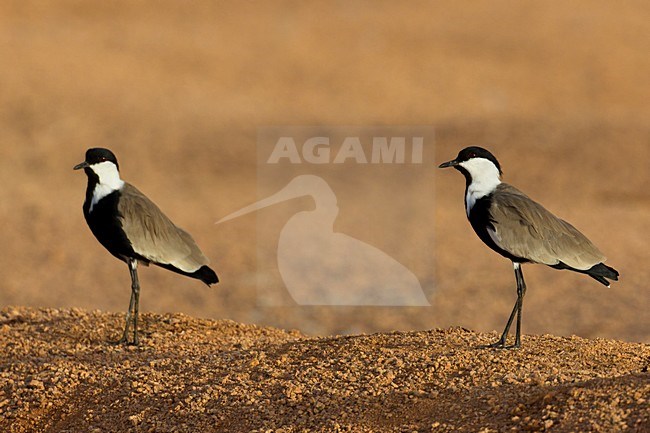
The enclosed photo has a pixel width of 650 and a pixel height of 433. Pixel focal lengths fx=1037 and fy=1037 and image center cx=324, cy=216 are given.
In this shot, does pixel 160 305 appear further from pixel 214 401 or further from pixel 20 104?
pixel 20 104

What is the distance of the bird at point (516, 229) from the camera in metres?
6.83

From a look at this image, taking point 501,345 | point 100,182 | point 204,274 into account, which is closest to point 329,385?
point 501,345

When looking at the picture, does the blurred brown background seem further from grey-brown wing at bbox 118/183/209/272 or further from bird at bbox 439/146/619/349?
bird at bbox 439/146/619/349

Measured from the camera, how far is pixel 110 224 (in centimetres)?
786

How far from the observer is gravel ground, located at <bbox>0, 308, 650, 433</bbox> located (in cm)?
543

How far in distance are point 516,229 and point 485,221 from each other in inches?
8.2

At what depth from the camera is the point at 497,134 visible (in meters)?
20.8

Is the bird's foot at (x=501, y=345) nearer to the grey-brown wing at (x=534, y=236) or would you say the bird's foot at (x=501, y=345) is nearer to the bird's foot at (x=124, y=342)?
the grey-brown wing at (x=534, y=236)

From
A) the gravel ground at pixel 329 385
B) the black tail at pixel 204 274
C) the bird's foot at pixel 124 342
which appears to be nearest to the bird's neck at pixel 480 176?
the gravel ground at pixel 329 385

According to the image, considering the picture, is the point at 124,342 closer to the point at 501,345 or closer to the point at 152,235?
the point at 152,235

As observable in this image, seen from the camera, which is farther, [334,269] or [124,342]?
[334,269]

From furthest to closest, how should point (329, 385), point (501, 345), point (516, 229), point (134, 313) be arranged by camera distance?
point (134, 313) < point (501, 345) < point (516, 229) < point (329, 385)

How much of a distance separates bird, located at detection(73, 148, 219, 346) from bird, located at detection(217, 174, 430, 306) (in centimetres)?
645

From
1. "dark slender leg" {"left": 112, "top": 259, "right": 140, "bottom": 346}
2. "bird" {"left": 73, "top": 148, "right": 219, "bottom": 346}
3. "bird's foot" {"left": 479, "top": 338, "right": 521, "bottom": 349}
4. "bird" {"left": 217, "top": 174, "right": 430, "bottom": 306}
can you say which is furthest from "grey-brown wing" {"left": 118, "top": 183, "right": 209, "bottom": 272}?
→ "bird" {"left": 217, "top": 174, "right": 430, "bottom": 306}
